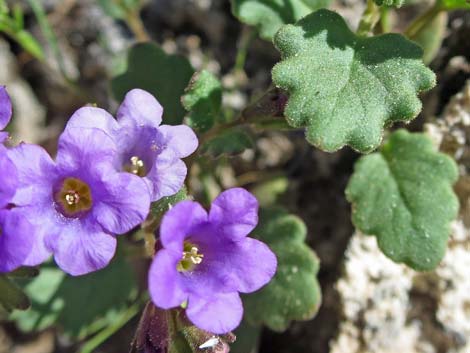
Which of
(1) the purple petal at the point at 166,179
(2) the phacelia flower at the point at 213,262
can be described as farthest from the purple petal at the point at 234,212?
(1) the purple petal at the point at 166,179

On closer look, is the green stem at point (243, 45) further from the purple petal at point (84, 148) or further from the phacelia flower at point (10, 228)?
the phacelia flower at point (10, 228)

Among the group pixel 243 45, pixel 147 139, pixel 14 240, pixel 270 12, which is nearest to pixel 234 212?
pixel 147 139

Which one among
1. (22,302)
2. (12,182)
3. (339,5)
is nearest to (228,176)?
(339,5)

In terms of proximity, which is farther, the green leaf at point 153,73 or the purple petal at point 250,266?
the green leaf at point 153,73

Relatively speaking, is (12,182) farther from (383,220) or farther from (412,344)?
(412,344)

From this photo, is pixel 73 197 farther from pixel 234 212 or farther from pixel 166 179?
pixel 234 212
